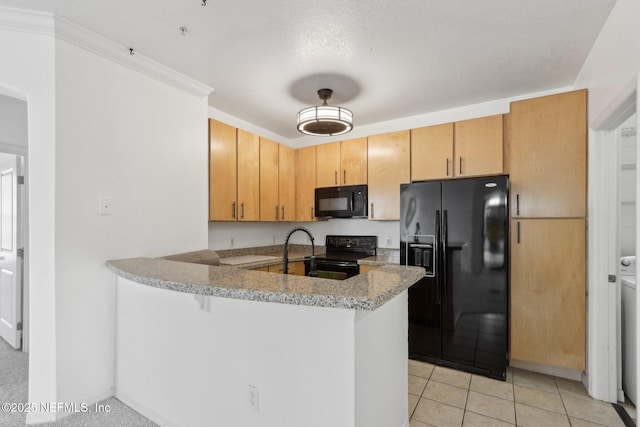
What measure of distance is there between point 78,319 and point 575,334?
3582 mm

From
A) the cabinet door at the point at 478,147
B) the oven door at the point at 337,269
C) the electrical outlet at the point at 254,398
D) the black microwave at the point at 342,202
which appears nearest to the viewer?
the electrical outlet at the point at 254,398

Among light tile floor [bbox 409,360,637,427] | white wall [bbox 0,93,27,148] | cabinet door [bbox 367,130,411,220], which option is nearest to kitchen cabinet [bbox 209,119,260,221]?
cabinet door [bbox 367,130,411,220]

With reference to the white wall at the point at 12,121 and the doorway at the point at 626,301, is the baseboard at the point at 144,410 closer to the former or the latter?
the white wall at the point at 12,121

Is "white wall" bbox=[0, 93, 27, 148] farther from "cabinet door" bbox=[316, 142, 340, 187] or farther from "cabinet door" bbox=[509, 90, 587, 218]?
"cabinet door" bbox=[509, 90, 587, 218]

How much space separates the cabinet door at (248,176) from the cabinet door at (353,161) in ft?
3.34

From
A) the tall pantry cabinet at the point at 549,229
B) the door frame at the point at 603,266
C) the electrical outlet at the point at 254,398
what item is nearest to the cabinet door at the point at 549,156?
the tall pantry cabinet at the point at 549,229

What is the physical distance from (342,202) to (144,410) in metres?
2.60

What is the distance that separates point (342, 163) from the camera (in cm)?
373

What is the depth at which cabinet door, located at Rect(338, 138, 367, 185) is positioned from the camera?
3.58 m

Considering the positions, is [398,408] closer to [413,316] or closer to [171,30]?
[413,316]

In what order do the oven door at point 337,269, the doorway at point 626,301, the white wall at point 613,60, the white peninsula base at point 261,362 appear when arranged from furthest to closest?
1. the oven door at point 337,269
2. the doorway at point 626,301
3. the white wall at point 613,60
4. the white peninsula base at point 261,362

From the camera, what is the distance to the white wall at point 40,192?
1.83m

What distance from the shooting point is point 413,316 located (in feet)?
9.42

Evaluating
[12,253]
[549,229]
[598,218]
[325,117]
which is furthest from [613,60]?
[12,253]
